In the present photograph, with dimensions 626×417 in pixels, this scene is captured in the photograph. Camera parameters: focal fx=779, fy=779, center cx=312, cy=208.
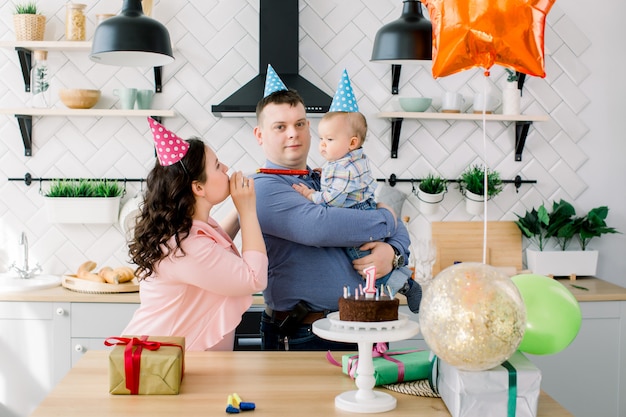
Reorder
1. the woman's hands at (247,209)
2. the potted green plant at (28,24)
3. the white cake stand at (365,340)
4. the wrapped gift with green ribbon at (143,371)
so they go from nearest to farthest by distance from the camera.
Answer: the white cake stand at (365,340) → the wrapped gift with green ribbon at (143,371) → the woman's hands at (247,209) → the potted green plant at (28,24)

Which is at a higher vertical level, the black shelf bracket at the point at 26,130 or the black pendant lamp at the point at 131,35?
the black pendant lamp at the point at 131,35

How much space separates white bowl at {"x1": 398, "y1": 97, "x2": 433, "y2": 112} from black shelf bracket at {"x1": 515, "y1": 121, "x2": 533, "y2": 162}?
539mm

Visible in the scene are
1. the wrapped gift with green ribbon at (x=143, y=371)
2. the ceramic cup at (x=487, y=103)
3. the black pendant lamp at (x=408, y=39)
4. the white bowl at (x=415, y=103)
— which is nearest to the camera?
the wrapped gift with green ribbon at (x=143, y=371)

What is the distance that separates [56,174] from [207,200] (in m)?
2.17

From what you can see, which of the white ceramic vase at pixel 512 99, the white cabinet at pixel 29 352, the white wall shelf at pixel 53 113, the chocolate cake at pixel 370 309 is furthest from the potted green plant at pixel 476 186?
the chocolate cake at pixel 370 309

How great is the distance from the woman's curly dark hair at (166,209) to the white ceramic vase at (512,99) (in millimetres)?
2376

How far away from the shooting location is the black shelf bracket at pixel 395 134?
4031mm

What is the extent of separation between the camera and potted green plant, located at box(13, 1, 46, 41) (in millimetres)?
3871

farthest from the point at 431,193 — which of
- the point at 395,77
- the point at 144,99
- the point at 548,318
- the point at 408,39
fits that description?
the point at 548,318

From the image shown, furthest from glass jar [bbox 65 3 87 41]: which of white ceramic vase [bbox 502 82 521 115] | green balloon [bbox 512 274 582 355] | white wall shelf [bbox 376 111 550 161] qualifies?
green balloon [bbox 512 274 582 355]

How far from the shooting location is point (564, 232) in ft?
13.4

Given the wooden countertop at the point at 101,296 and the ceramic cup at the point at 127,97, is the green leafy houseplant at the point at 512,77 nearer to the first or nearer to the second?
the wooden countertop at the point at 101,296

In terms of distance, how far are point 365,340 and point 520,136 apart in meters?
2.76

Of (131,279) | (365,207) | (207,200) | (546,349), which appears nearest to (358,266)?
(365,207)
